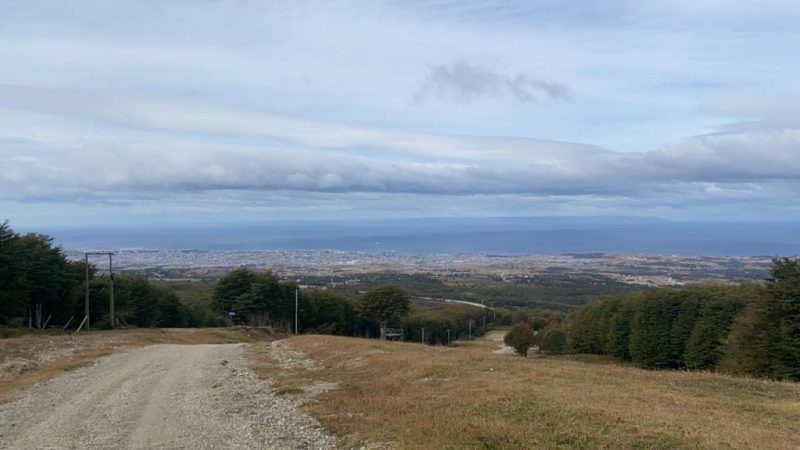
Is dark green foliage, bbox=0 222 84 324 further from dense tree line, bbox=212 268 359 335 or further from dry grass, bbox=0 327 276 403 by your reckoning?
dense tree line, bbox=212 268 359 335

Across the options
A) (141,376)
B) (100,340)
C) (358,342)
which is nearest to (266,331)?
(100,340)

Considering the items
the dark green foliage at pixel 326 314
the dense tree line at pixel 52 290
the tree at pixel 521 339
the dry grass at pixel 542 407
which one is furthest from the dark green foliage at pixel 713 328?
the dense tree line at pixel 52 290

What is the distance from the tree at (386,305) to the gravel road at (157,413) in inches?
2027

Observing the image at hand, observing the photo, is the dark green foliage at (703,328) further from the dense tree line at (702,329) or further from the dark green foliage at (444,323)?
the dark green foliage at (444,323)

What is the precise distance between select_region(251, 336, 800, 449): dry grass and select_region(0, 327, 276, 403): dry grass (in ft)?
29.3

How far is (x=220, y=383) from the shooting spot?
2000 cm

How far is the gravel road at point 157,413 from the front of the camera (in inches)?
480

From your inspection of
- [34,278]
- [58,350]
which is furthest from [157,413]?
[34,278]

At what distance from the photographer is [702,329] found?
56.0m

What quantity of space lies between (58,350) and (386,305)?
156ft

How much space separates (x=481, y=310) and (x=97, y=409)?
342 ft

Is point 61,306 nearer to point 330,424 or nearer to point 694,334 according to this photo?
point 330,424

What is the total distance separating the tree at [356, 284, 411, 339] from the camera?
7519 centimetres

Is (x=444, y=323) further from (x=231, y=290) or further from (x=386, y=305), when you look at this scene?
(x=231, y=290)
